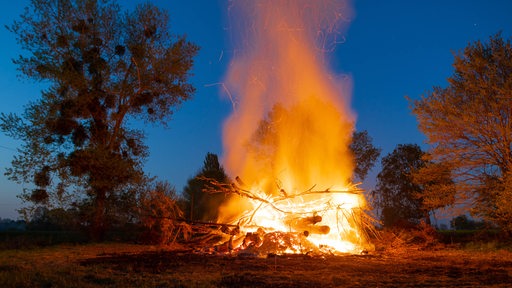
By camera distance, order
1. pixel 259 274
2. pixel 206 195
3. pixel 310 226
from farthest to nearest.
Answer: pixel 206 195 → pixel 310 226 → pixel 259 274

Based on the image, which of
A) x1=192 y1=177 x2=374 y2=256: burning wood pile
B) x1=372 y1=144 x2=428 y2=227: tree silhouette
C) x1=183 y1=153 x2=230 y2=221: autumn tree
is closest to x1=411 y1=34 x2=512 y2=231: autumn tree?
x1=192 y1=177 x2=374 y2=256: burning wood pile

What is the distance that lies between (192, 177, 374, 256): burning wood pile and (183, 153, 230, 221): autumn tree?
9291 millimetres

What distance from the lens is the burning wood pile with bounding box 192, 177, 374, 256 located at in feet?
44.6

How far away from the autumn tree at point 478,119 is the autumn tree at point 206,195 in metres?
13.2

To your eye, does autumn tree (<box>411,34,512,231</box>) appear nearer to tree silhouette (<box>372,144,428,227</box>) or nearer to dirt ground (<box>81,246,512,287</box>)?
dirt ground (<box>81,246,512,287</box>)

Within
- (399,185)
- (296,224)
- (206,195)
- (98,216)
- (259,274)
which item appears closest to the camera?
(259,274)

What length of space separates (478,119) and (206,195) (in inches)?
734

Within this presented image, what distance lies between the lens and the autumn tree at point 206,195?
27406 millimetres

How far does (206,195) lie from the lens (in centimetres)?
2973

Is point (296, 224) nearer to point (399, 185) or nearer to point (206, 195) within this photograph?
point (206, 195)

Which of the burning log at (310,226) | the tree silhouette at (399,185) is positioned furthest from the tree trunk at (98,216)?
the tree silhouette at (399,185)

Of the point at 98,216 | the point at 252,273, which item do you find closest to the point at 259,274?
the point at 252,273

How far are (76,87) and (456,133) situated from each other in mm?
18356

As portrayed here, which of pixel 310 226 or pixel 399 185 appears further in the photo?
pixel 399 185
